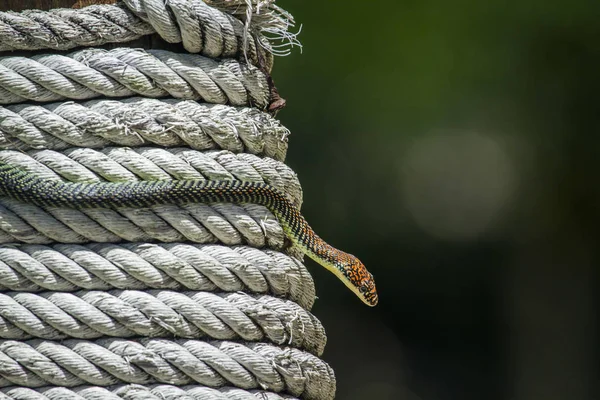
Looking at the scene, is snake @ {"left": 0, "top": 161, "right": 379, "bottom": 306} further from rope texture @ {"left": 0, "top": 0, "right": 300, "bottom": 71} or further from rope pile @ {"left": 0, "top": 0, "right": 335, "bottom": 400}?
rope texture @ {"left": 0, "top": 0, "right": 300, "bottom": 71}

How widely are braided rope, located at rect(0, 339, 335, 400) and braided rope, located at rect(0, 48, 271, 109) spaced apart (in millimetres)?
520

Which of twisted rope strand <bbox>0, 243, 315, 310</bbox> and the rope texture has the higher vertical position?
the rope texture

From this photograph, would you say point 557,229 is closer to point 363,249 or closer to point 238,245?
point 363,249

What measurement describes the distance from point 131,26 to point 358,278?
1397mm

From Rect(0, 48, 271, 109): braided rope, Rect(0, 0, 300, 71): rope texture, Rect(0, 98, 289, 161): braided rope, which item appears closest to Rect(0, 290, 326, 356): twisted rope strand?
Rect(0, 98, 289, 161): braided rope

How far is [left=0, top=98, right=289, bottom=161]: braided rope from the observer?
1824 millimetres

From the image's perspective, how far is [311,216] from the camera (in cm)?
563

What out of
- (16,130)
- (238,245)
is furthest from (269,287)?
(16,130)

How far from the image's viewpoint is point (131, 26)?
1.86 m

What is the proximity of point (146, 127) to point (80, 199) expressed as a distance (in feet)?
0.67

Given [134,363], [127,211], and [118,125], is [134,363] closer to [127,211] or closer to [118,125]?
[127,211]

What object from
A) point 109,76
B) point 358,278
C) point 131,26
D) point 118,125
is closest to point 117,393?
point 118,125

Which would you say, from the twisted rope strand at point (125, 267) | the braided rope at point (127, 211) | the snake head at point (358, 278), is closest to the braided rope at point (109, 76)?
the braided rope at point (127, 211)

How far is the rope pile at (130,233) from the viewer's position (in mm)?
1786
